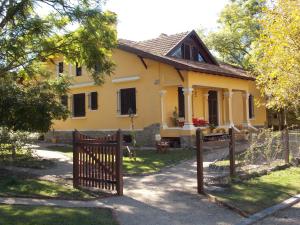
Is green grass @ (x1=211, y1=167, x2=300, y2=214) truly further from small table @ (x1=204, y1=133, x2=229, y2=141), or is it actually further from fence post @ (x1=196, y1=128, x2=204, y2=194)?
small table @ (x1=204, y1=133, x2=229, y2=141)

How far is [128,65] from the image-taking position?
2303 cm

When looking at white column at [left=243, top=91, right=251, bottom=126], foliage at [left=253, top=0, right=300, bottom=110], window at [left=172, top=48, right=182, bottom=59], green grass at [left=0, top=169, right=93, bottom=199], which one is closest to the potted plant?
window at [left=172, top=48, right=182, bottom=59]

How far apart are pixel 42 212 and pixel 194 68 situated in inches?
533

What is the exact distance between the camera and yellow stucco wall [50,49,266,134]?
21.6 metres

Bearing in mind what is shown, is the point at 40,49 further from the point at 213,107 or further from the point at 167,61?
the point at 213,107

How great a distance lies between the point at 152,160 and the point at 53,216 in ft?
29.2

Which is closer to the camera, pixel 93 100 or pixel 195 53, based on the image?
pixel 195 53

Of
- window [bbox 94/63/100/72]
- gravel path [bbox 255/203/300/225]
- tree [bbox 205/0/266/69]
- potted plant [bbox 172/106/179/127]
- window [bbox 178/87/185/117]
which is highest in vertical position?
tree [bbox 205/0/266/69]

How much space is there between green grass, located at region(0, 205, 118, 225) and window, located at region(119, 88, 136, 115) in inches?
582

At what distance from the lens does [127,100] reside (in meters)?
23.1

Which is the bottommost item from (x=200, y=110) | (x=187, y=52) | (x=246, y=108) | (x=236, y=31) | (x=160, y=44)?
(x=200, y=110)

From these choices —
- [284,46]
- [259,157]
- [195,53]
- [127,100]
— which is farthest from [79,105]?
[284,46]

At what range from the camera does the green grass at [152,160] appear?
13953 millimetres

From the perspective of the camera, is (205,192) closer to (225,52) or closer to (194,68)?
(194,68)
